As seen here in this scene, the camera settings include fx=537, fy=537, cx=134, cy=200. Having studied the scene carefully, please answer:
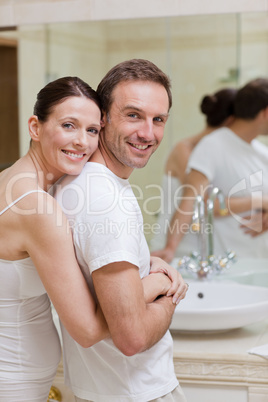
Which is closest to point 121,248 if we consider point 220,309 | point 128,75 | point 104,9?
point 128,75

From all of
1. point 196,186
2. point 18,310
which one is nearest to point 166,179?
point 196,186

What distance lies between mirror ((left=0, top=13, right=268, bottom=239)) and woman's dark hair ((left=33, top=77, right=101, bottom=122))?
0.83m

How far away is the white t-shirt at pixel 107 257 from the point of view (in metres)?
1.07

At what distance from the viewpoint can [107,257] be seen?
3.46 ft

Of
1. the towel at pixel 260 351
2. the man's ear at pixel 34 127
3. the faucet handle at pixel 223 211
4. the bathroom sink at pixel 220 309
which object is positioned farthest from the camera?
the faucet handle at pixel 223 211

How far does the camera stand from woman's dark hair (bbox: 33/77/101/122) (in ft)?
3.74

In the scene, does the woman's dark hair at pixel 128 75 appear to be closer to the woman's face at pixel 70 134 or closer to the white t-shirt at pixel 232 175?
the woman's face at pixel 70 134

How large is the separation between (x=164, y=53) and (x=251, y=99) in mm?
354

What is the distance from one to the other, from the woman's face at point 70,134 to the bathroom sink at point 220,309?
68cm

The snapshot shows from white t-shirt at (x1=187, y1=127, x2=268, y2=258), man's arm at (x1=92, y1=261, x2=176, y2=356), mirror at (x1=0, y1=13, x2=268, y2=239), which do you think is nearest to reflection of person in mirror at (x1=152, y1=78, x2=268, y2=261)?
white t-shirt at (x1=187, y1=127, x2=268, y2=258)

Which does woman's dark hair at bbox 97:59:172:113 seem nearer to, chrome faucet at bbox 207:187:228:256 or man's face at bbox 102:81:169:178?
man's face at bbox 102:81:169:178

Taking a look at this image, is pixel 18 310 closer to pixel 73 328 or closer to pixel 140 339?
pixel 73 328

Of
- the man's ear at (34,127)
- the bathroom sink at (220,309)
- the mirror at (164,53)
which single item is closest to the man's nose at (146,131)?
the man's ear at (34,127)

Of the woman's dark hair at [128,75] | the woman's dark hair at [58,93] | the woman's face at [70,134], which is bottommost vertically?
the woman's face at [70,134]
